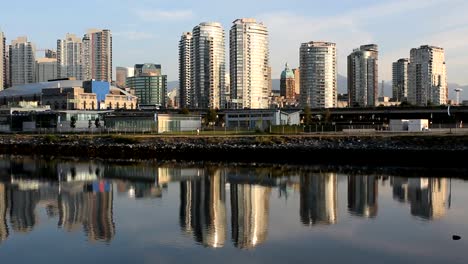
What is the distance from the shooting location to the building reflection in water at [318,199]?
70.4 feet

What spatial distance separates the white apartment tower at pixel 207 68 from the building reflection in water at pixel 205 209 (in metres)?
146

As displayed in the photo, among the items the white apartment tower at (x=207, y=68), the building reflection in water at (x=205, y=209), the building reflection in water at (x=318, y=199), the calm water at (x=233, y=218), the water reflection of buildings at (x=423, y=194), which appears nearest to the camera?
the calm water at (x=233, y=218)

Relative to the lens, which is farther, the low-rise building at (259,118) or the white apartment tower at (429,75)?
the white apartment tower at (429,75)

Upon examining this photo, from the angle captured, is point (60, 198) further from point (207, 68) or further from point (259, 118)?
point (207, 68)

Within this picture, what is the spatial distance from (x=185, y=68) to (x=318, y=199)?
16770 cm

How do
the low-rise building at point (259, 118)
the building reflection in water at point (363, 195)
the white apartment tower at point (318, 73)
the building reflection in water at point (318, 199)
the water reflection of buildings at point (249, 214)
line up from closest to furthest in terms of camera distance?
the water reflection of buildings at point (249, 214) < the building reflection in water at point (318, 199) < the building reflection in water at point (363, 195) < the low-rise building at point (259, 118) < the white apartment tower at point (318, 73)

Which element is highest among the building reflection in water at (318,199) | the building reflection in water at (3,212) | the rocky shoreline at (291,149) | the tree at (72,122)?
the tree at (72,122)

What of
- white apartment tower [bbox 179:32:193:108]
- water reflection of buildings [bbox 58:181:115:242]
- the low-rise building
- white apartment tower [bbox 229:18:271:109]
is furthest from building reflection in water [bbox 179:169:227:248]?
white apartment tower [bbox 179:32:193:108]

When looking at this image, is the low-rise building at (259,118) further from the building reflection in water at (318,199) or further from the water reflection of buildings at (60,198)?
the building reflection in water at (318,199)

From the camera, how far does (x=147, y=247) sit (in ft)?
55.5

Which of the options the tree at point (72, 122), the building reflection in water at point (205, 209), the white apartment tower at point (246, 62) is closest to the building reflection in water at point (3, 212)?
the building reflection in water at point (205, 209)

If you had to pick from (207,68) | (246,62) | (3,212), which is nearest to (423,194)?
(3,212)

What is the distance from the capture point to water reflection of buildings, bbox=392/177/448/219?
2308 centimetres

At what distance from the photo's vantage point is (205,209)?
916 inches
